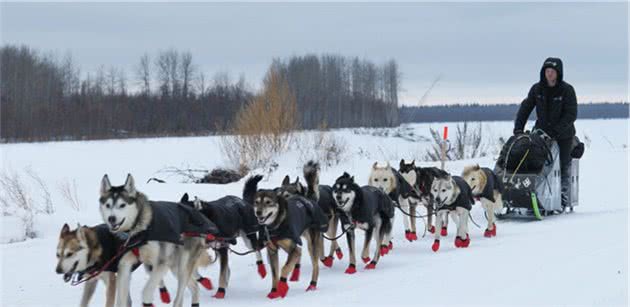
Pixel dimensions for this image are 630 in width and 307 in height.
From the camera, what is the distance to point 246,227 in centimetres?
805

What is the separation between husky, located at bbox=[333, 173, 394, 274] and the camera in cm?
914

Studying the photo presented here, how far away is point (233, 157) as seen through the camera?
973 inches

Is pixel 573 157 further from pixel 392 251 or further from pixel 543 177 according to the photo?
pixel 392 251

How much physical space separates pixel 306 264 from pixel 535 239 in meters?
2.81

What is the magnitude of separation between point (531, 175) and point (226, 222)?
20.1ft

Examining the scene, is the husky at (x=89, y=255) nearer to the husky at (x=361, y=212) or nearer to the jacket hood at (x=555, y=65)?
the husky at (x=361, y=212)

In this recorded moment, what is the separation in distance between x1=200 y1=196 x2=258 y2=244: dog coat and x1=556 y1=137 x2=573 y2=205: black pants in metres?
6.62

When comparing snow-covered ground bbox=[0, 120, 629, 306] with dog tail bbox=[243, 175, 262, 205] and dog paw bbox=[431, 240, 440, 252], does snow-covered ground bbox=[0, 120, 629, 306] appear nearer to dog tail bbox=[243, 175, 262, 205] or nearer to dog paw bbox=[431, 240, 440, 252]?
dog paw bbox=[431, 240, 440, 252]

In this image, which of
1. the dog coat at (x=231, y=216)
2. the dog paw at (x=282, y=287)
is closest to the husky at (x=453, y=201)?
the dog coat at (x=231, y=216)

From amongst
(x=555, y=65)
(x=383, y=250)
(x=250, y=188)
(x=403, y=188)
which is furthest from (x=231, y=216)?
(x=555, y=65)

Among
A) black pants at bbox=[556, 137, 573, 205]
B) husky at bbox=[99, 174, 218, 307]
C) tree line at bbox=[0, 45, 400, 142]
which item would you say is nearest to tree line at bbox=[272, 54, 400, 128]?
tree line at bbox=[0, 45, 400, 142]

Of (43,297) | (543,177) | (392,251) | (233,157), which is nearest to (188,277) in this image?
(43,297)

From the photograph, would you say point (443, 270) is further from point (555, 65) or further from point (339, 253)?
point (555, 65)

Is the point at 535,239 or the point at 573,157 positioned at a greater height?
the point at 573,157
